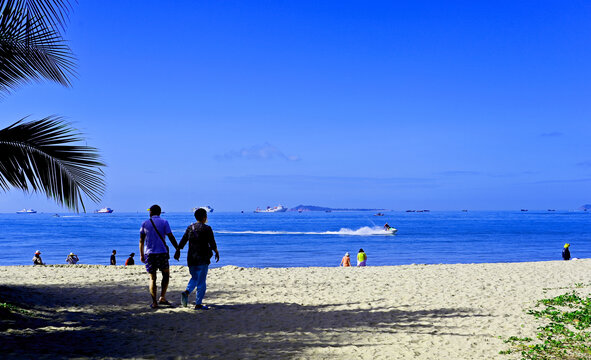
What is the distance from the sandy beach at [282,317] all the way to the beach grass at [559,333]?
23 centimetres

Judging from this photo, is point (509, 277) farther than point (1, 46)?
Yes

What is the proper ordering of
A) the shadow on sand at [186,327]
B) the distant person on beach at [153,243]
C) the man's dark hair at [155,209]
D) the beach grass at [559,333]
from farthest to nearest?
1. the man's dark hair at [155,209]
2. the distant person on beach at [153,243]
3. the beach grass at [559,333]
4. the shadow on sand at [186,327]

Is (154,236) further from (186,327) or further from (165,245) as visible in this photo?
(186,327)

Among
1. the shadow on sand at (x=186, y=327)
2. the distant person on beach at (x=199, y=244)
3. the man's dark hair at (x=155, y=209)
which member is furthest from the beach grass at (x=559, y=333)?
the man's dark hair at (x=155, y=209)

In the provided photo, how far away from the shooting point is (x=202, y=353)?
234 inches

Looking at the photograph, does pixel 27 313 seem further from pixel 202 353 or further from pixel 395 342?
pixel 395 342

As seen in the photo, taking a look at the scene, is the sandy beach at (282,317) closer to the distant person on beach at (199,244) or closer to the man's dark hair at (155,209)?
the distant person on beach at (199,244)

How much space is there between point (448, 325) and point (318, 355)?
2.61 m

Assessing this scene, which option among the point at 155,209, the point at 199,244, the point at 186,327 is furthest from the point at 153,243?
the point at 186,327

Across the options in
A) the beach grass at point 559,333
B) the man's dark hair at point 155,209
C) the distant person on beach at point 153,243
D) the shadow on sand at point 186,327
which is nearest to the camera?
the shadow on sand at point 186,327

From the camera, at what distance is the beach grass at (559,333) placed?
613 cm

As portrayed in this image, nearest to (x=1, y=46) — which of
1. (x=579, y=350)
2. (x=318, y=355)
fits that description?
(x=318, y=355)

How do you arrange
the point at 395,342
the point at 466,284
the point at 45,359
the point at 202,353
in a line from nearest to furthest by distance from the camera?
the point at 45,359, the point at 202,353, the point at 395,342, the point at 466,284

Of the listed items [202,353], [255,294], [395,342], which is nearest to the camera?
[202,353]
